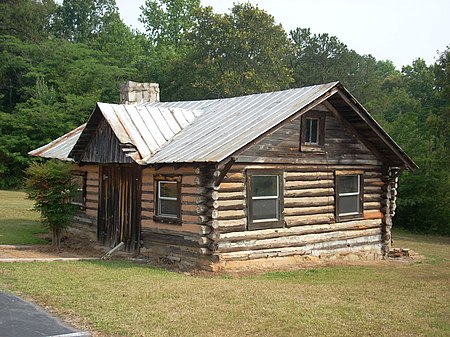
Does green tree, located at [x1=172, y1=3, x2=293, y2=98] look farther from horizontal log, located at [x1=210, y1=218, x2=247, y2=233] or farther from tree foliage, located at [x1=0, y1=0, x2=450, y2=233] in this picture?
horizontal log, located at [x1=210, y1=218, x2=247, y2=233]

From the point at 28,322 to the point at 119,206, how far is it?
9871 mm

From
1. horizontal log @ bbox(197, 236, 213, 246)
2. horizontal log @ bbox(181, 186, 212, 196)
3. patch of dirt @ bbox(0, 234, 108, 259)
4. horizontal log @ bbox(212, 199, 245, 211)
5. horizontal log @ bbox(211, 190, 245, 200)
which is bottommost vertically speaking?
patch of dirt @ bbox(0, 234, 108, 259)

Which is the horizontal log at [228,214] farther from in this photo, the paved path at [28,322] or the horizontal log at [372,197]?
the paved path at [28,322]

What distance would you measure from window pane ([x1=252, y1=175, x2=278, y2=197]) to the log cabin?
0.03 metres

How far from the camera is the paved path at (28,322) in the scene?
8.60 metres

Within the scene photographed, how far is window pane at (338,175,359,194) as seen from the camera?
19234mm

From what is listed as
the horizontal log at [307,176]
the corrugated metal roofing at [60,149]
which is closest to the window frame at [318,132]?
the horizontal log at [307,176]

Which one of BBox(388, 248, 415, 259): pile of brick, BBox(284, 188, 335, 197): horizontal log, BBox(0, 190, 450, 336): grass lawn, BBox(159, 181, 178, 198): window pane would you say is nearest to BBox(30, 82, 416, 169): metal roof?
BBox(159, 181, 178, 198): window pane

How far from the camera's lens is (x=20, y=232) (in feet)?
75.1

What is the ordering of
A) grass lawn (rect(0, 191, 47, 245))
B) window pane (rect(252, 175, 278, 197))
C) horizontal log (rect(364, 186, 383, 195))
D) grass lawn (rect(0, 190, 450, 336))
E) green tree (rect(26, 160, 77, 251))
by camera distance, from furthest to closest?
grass lawn (rect(0, 191, 47, 245)) → horizontal log (rect(364, 186, 383, 195)) → green tree (rect(26, 160, 77, 251)) → window pane (rect(252, 175, 278, 197)) → grass lawn (rect(0, 190, 450, 336))

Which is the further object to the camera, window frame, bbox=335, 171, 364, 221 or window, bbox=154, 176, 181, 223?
window frame, bbox=335, 171, 364, 221

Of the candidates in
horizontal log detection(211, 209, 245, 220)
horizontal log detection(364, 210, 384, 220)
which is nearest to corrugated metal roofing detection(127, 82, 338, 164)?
horizontal log detection(211, 209, 245, 220)

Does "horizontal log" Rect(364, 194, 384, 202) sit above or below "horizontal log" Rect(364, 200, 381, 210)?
above

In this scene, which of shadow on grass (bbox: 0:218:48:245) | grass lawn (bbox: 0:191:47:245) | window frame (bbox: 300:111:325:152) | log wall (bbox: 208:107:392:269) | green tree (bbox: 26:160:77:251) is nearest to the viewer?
log wall (bbox: 208:107:392:269)
